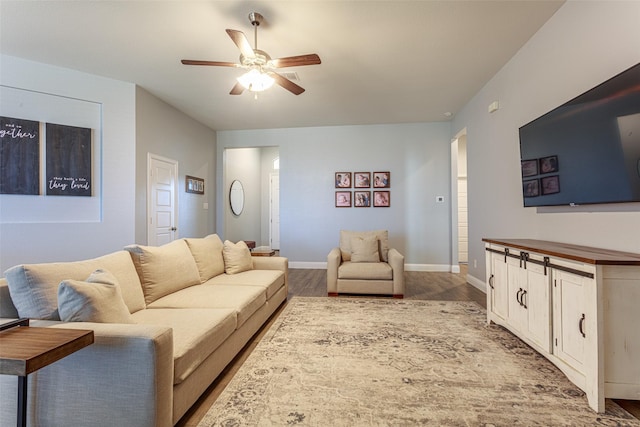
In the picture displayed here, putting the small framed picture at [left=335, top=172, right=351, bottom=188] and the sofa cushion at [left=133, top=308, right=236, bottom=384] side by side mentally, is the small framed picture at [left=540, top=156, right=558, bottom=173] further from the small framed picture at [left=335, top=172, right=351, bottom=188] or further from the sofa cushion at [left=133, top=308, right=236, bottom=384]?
the small framed picture at [left=335, top=172, right=351, bottom=188]

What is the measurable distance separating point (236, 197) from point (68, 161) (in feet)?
11.7

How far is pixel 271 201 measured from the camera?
8.26m

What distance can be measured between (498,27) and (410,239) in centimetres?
365

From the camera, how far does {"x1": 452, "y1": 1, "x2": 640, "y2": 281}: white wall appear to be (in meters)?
1.87

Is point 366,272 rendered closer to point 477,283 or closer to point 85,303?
point 477,283

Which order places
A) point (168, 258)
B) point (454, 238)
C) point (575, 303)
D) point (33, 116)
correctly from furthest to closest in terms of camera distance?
point (454, 238) < point (33, 116) < point (168, 258) < point (575, 303)

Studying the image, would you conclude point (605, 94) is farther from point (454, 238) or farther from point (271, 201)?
point (271, 201)

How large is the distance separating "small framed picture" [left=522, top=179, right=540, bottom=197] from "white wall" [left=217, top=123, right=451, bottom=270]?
8.61 ft

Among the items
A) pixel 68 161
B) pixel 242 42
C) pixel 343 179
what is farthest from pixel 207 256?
pixel 343 179

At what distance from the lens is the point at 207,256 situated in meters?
2.96

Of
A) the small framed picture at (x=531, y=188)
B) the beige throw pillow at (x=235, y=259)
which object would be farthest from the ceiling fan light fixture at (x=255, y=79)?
the small framed picture at (x=531, y=188)

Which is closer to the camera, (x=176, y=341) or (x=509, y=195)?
(x=176, y=341)

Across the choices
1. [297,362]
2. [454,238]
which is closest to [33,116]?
[297,362]

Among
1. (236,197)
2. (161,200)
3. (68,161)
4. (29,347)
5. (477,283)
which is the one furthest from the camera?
(236,197)
